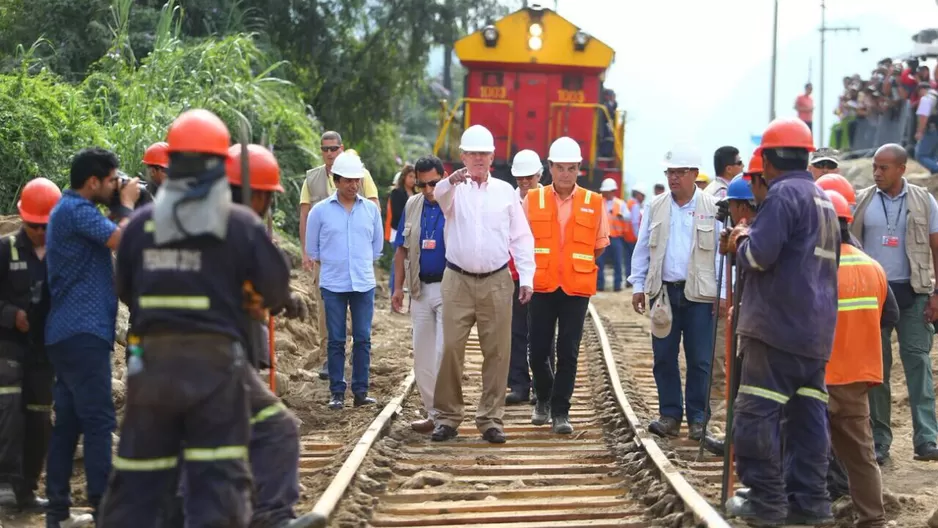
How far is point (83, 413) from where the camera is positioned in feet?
19.1

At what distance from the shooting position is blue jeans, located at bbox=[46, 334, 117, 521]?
5855mm

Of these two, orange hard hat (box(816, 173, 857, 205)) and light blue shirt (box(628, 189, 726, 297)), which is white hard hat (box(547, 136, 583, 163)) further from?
orange hard hat (box(816, 173, 857, 205))

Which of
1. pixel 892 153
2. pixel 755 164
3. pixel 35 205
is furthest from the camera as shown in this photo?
pixel 892 153

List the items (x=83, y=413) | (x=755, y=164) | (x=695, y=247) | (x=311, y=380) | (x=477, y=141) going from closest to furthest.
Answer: (x=83, y=413)
(x=755, y=164)
(x=477, y=141)
(x=695, y=247)
(x=311, y=380)

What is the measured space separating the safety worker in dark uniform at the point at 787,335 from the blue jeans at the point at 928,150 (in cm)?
1207

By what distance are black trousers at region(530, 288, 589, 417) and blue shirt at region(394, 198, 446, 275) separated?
2.54 feet

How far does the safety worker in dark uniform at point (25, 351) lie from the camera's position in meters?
6.25

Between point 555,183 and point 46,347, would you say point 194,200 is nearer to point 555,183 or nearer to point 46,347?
point 46,347

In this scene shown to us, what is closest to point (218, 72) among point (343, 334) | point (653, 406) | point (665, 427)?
point (343, 334)

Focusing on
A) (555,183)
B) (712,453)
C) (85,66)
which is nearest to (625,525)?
(712,453)

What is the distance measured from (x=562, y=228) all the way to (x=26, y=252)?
4.02 meters

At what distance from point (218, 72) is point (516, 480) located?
9.54 meters

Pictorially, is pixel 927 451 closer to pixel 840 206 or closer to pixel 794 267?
pixel 840 206

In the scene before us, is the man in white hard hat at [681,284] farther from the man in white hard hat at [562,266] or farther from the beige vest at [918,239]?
the beige vest at [918,239]
